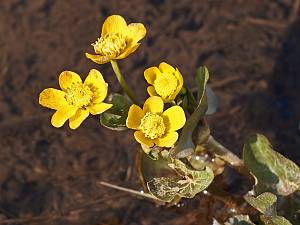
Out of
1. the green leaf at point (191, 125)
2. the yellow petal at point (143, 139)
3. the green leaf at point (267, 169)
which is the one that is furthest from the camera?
the green leaf at point (267, 169)

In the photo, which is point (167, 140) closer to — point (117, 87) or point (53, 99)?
point (53, 99)

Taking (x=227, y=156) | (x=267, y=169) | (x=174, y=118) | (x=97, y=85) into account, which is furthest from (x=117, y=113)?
(x=267, y=169)

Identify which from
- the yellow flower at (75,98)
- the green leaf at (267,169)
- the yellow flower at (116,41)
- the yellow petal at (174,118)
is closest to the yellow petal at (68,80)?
the yellow flower at (75,98)

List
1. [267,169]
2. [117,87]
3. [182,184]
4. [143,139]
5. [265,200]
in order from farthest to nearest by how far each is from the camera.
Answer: [117,87]
[267,169]
[182,184]
[265,200]
[143,139]

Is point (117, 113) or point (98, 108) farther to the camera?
point (117, 113)

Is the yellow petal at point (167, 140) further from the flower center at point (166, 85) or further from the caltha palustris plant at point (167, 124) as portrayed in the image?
the flower center at point (166, 85)

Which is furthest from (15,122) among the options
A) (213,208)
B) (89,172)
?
(213,208)

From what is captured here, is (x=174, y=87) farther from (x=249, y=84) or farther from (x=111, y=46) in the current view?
(x=249, y=84)
